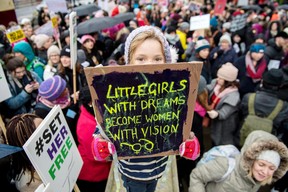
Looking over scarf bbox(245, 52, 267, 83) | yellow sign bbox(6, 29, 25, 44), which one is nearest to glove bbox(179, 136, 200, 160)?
scarf bbox(245, 52, 267, 83)

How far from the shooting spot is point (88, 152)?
9.68 ft

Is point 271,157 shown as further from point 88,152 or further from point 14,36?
point 14,36

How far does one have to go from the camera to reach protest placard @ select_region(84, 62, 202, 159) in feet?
5.08

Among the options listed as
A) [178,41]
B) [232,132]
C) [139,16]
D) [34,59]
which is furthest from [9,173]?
[139,16]

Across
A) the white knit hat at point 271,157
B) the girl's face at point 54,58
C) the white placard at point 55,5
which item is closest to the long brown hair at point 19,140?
the white knit hat at point 271,157

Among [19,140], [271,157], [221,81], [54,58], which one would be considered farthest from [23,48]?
[271,157]

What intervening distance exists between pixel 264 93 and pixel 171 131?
2.02 meters

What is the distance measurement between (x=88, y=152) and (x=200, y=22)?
495 cm

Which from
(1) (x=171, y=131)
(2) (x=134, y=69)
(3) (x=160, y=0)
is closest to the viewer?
(2) (x=134, y=69)

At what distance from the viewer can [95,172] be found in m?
3.07

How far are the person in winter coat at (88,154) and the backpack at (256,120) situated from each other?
5.85ft

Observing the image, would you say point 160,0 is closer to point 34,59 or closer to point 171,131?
point 34,59

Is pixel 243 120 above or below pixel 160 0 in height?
below

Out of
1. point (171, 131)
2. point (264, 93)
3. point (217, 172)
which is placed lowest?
point (217, 172)
